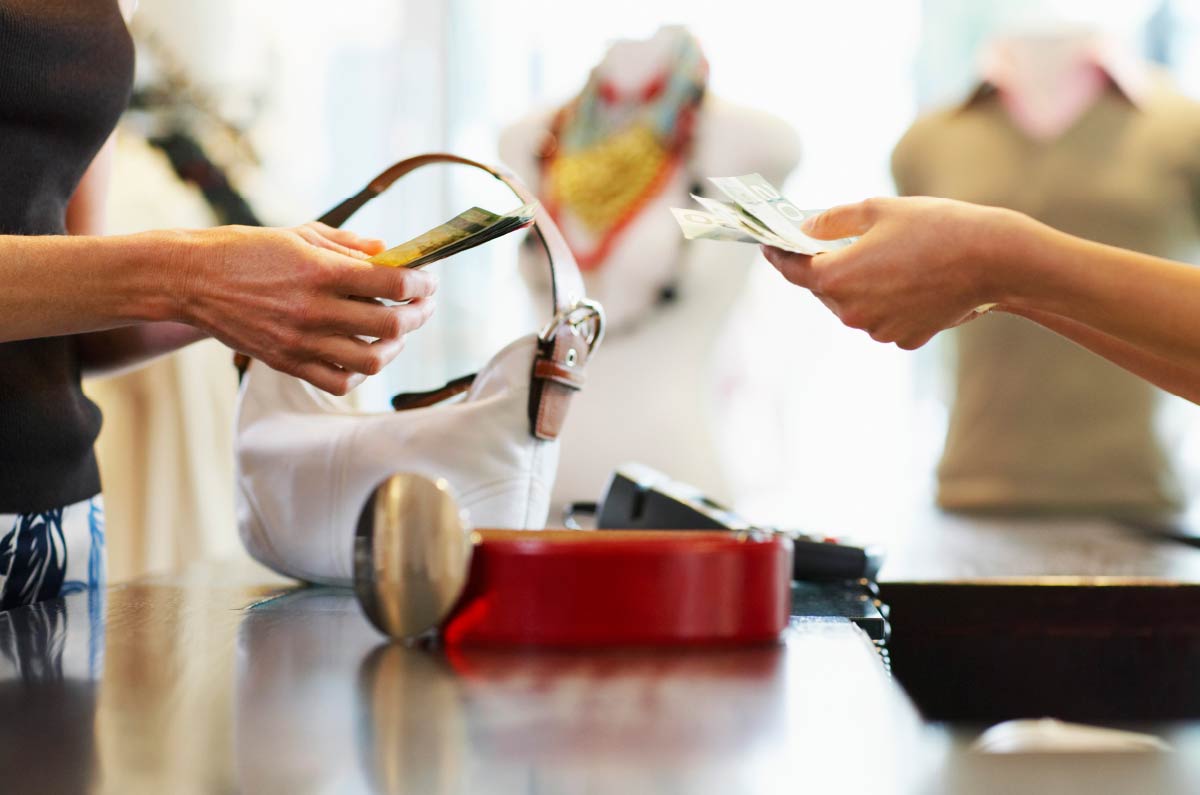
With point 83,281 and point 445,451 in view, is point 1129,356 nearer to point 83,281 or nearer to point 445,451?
point 445,451

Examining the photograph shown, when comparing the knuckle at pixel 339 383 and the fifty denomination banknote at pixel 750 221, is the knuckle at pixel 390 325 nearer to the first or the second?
the knuckle at pixel 339 383

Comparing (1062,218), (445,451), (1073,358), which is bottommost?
(445,451)

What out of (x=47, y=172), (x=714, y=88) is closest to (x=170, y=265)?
(x=47, y=172)

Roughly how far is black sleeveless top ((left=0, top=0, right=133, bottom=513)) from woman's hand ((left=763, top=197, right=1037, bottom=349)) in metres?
0.58

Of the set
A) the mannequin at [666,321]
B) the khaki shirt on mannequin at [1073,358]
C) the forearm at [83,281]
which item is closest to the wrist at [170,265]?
the forearm at [83,281]

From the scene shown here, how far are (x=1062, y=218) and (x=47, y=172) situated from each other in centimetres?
163

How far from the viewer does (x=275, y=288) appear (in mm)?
754

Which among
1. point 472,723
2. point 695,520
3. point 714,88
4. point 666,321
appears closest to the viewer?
point 472,723

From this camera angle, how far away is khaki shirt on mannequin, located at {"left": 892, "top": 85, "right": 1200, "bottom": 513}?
191 centimetres

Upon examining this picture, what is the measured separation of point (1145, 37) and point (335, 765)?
344cm

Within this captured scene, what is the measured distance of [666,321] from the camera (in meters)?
1.78

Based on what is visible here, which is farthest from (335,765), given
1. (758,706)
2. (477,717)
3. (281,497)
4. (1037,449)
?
(1037,449)

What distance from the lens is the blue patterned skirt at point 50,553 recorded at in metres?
0.87

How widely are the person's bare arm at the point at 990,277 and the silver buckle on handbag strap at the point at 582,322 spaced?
0.56 feet
